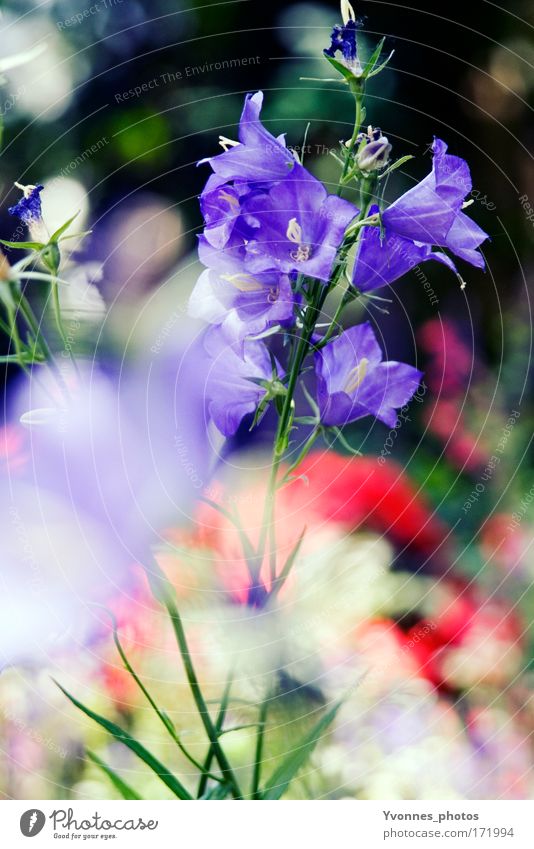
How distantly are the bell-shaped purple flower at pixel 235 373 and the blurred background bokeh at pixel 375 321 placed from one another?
5.7 inches

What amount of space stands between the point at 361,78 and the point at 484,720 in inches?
22.7

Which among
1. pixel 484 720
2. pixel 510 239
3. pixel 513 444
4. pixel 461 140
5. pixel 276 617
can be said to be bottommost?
pixel 484 720

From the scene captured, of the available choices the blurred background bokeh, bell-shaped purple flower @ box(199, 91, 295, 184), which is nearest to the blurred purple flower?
the blurred background bokeh

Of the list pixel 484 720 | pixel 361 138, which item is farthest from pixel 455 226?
pixel 484 720

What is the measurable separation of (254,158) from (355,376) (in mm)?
120

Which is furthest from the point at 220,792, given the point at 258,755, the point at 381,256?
the point at 381,256

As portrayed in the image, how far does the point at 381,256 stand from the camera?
0.39 metres

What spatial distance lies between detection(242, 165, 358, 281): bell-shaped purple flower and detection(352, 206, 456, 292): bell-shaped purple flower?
21 mm

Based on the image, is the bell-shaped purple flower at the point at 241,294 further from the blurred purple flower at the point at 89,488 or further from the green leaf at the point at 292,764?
the green leaf at the point at 292,764

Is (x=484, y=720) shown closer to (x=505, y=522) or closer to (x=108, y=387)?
(x=505, y=522)

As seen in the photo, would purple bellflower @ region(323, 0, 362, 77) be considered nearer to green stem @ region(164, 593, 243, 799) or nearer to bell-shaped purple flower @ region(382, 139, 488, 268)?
bell-shaped purple flower @ region(382, 139, 488, 268)
